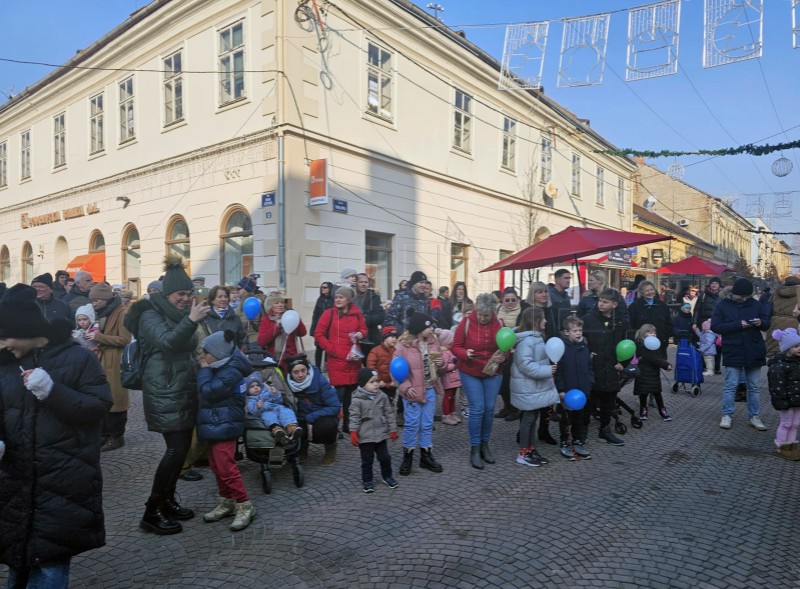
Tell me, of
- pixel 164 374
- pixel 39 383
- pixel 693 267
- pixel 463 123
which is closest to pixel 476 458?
pixel 164 374

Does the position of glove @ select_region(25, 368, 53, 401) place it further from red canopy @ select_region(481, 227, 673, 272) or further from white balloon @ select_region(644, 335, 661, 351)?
white balloon @ select_region(644, 335, 661, 351)

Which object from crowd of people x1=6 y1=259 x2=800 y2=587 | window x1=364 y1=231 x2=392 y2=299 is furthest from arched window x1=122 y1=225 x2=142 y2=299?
crowd of people x1=6 y1=259 x2=800 y2=587

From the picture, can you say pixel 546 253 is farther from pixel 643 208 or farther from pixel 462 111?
pixel 643 208

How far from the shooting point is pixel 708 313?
31.3 feet

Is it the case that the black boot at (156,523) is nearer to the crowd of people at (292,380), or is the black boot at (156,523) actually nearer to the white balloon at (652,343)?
the crowd of people at (292,380)

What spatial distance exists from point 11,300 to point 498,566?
313 centimetres

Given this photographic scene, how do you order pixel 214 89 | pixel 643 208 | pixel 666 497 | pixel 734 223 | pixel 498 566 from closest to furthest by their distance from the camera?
pixel 498 566, pixel 666 497, pixel 214 89, pixel 643 208, pixel 734 223

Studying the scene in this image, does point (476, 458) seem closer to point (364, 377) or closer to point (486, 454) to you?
point (486, 454)

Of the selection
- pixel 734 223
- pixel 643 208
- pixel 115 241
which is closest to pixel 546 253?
pixel 115 241

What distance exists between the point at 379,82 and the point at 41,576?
14051mm

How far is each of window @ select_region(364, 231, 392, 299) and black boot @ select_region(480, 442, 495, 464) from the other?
903 cm

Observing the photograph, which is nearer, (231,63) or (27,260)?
(231,63)

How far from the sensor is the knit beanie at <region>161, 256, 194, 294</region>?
3.93m

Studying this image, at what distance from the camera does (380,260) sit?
14.8m
